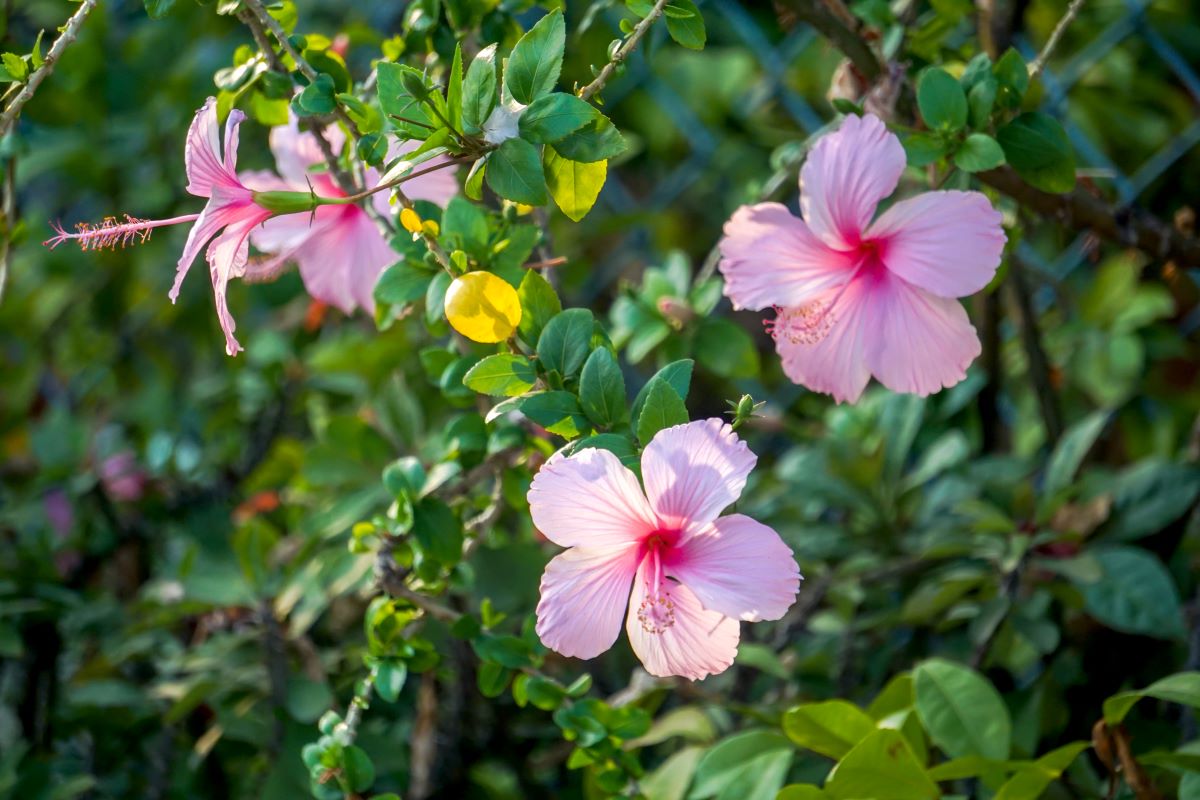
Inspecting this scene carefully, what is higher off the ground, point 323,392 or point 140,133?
point 140,133

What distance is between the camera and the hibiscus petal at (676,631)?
0.60 metres

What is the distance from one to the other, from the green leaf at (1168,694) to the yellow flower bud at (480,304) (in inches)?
17.0

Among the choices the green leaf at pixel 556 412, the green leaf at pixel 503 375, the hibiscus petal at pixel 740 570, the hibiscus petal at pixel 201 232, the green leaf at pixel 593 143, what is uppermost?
the green leaf at pixel 593 143

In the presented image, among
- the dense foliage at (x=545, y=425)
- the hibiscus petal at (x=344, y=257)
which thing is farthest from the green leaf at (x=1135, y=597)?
the hibiscus petal at (x=344, y=257)

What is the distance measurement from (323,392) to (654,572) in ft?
3.06

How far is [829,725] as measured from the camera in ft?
2.55

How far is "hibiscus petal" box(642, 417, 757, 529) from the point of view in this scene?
57 cm

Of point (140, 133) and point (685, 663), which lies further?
point (140, 133)

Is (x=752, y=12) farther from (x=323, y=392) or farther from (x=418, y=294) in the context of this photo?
(x=418, y=294)

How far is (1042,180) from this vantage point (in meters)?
0.73

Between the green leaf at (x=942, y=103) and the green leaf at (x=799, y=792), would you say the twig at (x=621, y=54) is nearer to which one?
the green leaf at (x=942, y=103)

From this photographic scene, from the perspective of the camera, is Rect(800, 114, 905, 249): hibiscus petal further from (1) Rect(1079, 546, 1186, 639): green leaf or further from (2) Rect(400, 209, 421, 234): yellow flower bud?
(1) Rect(1079, 546, 1186, 639): green leaf

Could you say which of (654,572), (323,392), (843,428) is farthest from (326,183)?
(323,392)

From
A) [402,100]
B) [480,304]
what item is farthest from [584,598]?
[402,100]
